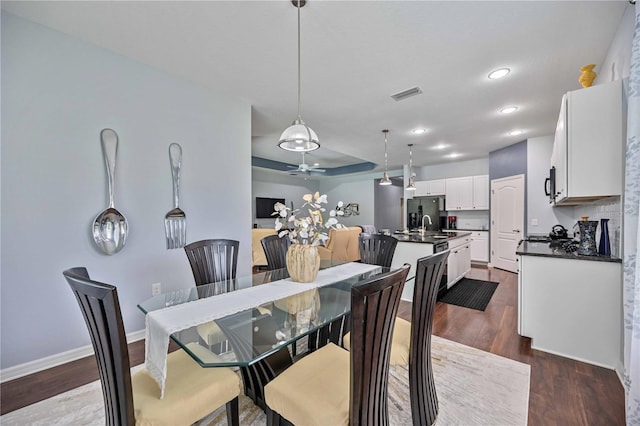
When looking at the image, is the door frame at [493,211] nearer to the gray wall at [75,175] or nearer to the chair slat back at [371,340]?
the chair slat back at [371,340]

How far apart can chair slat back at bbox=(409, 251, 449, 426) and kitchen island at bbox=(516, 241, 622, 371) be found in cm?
153

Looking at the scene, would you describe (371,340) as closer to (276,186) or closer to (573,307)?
(573,307)

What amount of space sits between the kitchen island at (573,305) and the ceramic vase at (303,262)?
6.47 feet

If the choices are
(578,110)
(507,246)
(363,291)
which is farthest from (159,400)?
(507,246)

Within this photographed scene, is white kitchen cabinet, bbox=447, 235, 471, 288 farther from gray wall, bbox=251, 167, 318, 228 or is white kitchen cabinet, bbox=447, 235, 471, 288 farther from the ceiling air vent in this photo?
gray wall, bbox=251, 167, 318, 228

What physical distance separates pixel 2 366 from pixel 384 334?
109 inches

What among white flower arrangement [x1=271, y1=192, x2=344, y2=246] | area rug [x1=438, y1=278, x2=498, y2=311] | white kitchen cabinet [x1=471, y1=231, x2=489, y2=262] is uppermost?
white flower arrangement [x1=271, y1=192, x2=344, y2=246]

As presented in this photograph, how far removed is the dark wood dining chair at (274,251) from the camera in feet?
8.16

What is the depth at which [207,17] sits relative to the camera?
6.47 feet

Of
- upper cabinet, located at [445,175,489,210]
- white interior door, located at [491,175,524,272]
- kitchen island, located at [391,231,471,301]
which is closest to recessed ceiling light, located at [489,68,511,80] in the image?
kitchen island, located at [391,231,471,301]

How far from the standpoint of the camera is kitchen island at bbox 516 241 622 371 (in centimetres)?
205

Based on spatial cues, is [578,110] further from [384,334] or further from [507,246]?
[507,246]

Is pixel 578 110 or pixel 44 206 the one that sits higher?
pixel 578 110

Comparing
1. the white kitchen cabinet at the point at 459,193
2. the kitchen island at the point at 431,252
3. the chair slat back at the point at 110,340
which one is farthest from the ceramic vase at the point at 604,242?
the white kitchen cabinet at the point at 459,193
